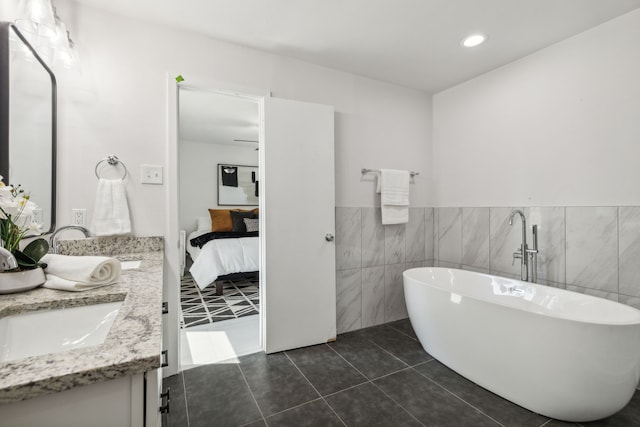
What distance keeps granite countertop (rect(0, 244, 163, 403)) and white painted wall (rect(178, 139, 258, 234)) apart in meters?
4.37

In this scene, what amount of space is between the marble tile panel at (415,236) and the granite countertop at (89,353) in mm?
2439

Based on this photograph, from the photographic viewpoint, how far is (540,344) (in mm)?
1517

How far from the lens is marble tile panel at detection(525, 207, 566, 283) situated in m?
2.14

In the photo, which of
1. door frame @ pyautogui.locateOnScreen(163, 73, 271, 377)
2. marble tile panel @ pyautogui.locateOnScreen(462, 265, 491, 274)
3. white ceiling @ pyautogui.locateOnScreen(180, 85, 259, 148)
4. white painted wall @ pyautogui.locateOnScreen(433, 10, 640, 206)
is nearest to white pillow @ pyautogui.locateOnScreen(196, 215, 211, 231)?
white ceiling @ pyautogui.locateOnScreen(180, 85, 259, 148)

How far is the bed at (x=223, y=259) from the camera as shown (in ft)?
11.8

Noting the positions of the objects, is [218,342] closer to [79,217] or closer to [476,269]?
[79,217]

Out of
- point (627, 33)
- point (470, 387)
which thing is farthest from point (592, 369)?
point (627, 33)

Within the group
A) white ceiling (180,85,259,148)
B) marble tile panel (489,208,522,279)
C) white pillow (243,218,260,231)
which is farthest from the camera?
white pillow (243,218,260,231)

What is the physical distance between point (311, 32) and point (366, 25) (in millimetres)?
376

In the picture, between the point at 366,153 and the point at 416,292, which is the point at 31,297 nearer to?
the point at 416,292

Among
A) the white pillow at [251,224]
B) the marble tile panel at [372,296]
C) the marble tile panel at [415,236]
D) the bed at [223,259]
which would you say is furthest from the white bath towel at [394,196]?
the white pillow at [251,224]

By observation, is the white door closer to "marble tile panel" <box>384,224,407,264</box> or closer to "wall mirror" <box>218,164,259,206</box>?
"marble tile panel" <box>384,224,407,264</box>

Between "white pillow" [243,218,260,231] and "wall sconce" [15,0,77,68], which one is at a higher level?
"wall sconce" [15,0,77,68]

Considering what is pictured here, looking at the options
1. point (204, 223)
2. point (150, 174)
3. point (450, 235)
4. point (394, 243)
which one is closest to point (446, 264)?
point (450, 235)
